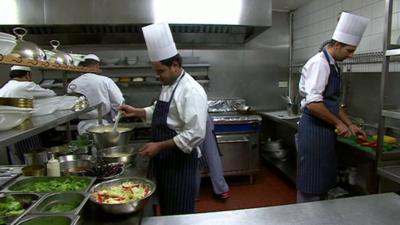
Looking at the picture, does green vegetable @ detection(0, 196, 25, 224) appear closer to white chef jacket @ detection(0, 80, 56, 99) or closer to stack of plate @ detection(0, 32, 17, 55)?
stack of plate @ detection(0, 32, 17, 55)

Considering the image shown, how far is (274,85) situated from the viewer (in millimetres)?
4402

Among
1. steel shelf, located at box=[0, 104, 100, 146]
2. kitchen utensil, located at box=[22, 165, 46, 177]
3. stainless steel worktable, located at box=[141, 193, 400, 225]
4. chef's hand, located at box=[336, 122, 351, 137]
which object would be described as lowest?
stainless steel worktable, located at box=[141, 193, 400, 225]

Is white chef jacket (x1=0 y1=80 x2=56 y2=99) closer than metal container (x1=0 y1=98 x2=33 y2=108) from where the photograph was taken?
No

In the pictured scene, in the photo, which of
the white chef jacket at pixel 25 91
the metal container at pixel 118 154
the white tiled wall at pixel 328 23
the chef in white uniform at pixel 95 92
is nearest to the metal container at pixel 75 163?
the metal container at pixel 118 154

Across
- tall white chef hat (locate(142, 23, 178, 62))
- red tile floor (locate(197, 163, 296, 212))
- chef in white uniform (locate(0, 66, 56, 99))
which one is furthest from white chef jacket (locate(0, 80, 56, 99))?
red tile floor (locate(197, 163, 296, 212))

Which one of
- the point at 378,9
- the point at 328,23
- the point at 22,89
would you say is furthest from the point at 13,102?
the point at 328,23

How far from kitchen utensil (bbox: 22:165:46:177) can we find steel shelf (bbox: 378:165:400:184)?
1.89 m

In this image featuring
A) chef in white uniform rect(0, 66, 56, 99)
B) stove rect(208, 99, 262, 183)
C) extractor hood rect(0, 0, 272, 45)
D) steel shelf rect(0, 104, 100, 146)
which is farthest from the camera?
stove rect(208, 99, 262, 183)

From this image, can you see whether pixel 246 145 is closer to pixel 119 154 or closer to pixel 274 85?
pixel 274 85

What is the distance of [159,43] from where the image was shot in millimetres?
1719

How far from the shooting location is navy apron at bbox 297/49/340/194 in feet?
6.72

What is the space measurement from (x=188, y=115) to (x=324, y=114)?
95 cm

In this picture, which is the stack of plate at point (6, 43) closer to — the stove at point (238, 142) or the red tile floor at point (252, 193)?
the red tile floor at point (252, 193)

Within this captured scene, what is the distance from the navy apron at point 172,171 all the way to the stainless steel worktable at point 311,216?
61cm
